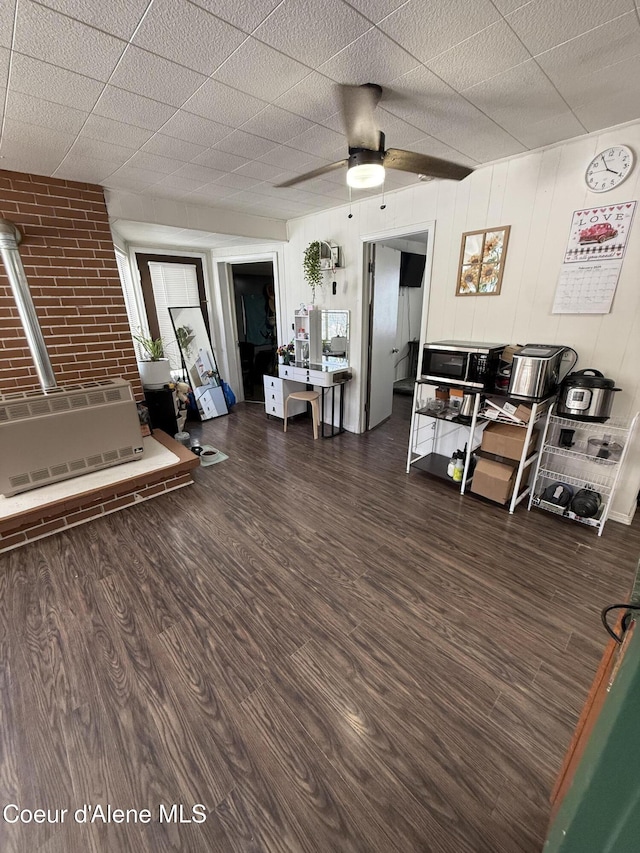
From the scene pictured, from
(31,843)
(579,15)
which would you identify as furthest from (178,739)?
(579,15)

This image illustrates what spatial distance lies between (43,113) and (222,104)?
0.94 m

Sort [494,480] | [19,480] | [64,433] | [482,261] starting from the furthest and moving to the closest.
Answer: [482,261] → [494,480] → [64,433] → [19,480]

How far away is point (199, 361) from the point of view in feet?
16.2

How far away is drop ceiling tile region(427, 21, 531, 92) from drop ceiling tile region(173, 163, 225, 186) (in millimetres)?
1744

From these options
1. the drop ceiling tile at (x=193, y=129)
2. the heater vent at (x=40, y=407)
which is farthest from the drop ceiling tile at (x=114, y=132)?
the heater vent at (x=40, y=407)

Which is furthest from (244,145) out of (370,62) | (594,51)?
(594,51)

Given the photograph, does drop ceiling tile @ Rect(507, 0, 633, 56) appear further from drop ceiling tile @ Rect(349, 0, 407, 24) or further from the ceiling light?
the ceiling light

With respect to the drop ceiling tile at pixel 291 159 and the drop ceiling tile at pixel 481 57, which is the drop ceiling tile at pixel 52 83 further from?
the drop ceiling tile at pixel 481 57

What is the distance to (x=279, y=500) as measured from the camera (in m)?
2.79

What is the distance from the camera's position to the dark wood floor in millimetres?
1101

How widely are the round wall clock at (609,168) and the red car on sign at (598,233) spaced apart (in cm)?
20

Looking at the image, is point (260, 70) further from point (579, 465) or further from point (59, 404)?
point (579, 465)

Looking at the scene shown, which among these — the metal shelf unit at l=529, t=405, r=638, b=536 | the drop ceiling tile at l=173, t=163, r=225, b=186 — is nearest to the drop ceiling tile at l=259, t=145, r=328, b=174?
the drop ceiling tile at l=173, t=163, r=225, b=186

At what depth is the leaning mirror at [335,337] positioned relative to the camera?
396 cm
